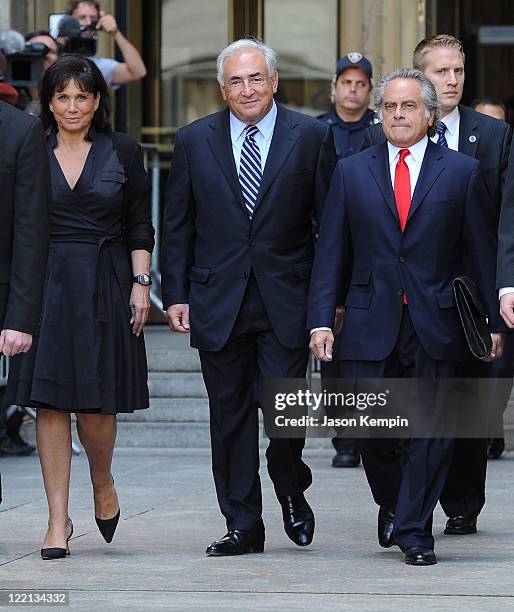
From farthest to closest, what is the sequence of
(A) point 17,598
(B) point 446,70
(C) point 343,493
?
(C) point 343,493 < (B) point 446,70 < (A) point 17,598

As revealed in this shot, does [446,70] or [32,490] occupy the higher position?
[446,70]

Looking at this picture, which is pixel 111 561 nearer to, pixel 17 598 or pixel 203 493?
pixel 17 598

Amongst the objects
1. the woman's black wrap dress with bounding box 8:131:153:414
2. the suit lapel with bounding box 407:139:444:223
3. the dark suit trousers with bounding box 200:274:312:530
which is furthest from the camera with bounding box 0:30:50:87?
the suit lapel with bounding box 407:139:444:223

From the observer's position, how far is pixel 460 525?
24.2 feet

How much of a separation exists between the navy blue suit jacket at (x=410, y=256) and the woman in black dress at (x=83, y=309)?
0.80 m

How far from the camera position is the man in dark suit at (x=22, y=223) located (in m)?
6.16

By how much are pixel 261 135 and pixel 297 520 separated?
156 centimetres

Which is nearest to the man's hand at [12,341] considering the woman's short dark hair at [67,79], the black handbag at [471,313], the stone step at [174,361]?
the woman's short dark hair at [67,79]

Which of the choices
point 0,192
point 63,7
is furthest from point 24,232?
point 63,7

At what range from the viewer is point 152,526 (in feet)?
25.5

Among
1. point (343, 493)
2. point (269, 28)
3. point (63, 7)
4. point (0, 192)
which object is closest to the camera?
point (0, 192)

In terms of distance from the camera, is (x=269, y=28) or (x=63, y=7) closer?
(x=63, y=7)

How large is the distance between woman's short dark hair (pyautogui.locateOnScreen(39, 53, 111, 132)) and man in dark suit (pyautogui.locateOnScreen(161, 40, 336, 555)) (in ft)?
1.31

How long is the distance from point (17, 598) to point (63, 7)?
29.7 feet
